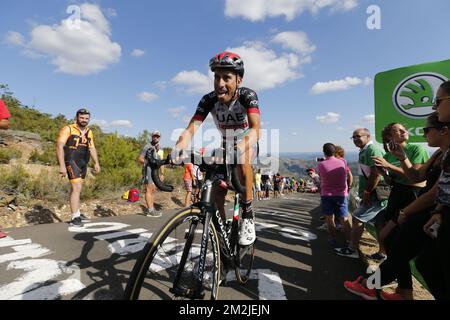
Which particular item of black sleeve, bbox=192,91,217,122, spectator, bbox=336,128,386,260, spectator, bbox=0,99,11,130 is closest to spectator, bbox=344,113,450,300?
spectator, bbox=336,128,386,260

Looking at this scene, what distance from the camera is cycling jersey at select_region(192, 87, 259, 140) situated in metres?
2.77

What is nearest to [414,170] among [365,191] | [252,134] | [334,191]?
[365,191]

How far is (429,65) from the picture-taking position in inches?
191

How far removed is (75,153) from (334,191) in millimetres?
5703

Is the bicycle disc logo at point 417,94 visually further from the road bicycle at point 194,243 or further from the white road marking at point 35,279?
the white road marking at point 35,279

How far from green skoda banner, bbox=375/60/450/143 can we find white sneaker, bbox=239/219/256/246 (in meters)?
4.05

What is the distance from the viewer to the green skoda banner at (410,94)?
4824 mm

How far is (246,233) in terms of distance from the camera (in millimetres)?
2852

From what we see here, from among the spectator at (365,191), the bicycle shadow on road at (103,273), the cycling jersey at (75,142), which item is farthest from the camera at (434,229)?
the cycling jersey at (75,142)

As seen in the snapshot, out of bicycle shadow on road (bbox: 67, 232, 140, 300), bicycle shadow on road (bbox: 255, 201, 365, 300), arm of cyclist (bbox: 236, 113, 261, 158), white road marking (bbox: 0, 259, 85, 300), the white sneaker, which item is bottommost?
bicycle shadow on road (bbox: 255, 201, 365, 300)

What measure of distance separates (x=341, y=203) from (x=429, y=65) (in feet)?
10.4

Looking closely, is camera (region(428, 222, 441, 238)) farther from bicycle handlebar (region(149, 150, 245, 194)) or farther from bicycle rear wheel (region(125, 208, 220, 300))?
bicycle rear wheel (region(125, 208, 220, 300))

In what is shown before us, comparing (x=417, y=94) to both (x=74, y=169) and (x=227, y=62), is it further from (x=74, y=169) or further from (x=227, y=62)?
(x=74, y=169)
